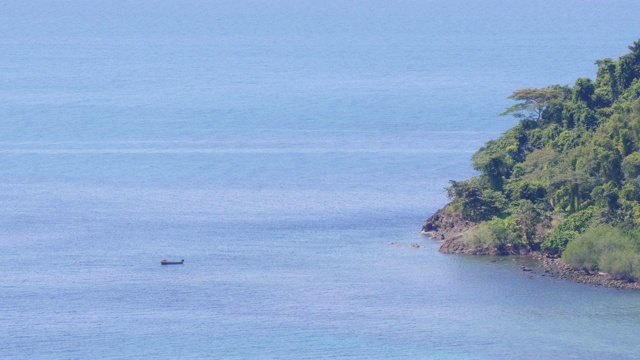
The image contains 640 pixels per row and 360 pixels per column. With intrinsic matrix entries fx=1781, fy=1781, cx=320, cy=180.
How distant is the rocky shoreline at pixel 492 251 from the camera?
102 metres

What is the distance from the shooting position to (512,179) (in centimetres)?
11625

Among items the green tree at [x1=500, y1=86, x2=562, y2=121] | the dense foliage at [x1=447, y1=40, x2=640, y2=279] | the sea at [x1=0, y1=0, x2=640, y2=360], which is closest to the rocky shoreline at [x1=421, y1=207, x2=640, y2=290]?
the dense foliage at [x1=447, y1=40, x2=640, y2=279]

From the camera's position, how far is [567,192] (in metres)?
110

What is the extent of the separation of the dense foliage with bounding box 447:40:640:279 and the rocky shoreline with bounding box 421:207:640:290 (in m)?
0.51

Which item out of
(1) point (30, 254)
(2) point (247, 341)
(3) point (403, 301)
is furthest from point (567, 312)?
(1) point (30, 254)

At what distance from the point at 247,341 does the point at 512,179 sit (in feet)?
101

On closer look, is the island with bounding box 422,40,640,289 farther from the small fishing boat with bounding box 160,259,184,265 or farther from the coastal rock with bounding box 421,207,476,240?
the small fishing boat with bounding box 160,259,184,265

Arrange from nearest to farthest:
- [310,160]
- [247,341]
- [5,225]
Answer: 1. [247,341]
2. [5,225]
3. [310,160]

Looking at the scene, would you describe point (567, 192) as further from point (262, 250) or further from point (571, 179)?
point (262, 250)

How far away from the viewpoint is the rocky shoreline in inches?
Answer: 3996

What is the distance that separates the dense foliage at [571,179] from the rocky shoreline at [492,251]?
20.0 inches

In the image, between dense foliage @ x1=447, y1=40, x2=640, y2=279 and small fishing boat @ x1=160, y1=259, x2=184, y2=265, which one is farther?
small fishing boat @ x1=160, y1=259, x2=184, y2=265

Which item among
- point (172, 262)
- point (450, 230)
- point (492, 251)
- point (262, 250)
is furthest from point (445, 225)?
point (172, 262)

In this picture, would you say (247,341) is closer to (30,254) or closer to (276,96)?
(30,254)
